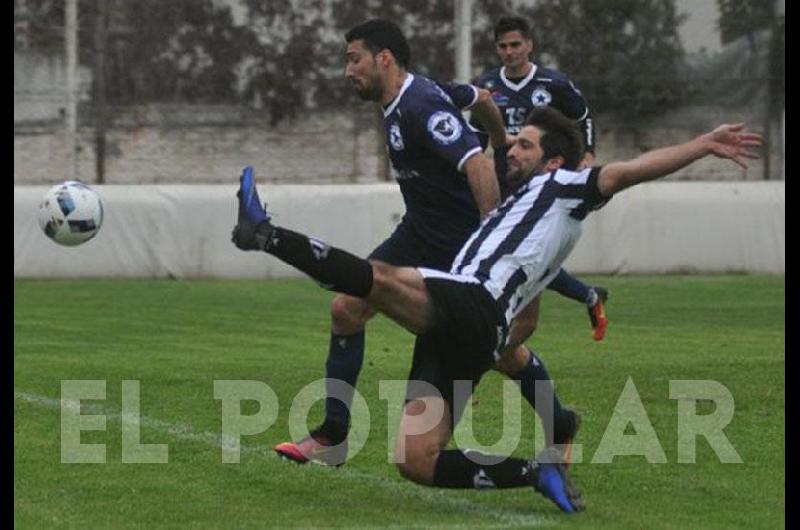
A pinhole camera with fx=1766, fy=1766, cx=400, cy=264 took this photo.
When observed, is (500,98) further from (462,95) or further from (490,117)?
(462,95)

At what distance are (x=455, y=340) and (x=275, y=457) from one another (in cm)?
173

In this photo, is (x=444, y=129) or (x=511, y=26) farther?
(x=511, y=26)

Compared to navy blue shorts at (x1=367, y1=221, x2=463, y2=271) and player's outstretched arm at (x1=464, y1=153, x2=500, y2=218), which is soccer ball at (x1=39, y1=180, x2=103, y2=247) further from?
player's outstretched arm at (x1=464, y1=153, x2=500, y2=218)

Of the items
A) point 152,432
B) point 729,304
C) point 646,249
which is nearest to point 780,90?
point 646,249

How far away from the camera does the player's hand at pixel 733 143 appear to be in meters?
6.83

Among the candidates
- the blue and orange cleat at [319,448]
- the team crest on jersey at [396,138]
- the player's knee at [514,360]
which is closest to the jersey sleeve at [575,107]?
the team crest on jersey at [396,138]

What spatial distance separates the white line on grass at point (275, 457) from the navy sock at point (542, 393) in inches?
23.6

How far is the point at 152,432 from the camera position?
29.7 feet

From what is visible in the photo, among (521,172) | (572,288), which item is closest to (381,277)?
(521,172)

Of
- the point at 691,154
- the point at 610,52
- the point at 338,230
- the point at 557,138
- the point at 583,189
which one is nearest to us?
the point at 691,154

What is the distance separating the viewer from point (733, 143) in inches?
271

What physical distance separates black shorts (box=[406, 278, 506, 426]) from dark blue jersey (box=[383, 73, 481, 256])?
4.26ft

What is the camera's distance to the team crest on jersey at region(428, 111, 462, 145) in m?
8.23

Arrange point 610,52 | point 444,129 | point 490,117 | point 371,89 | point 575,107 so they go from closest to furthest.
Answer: point 444,129 < point 371,89 < point 490,117 < point 575,107 < point 610,52
